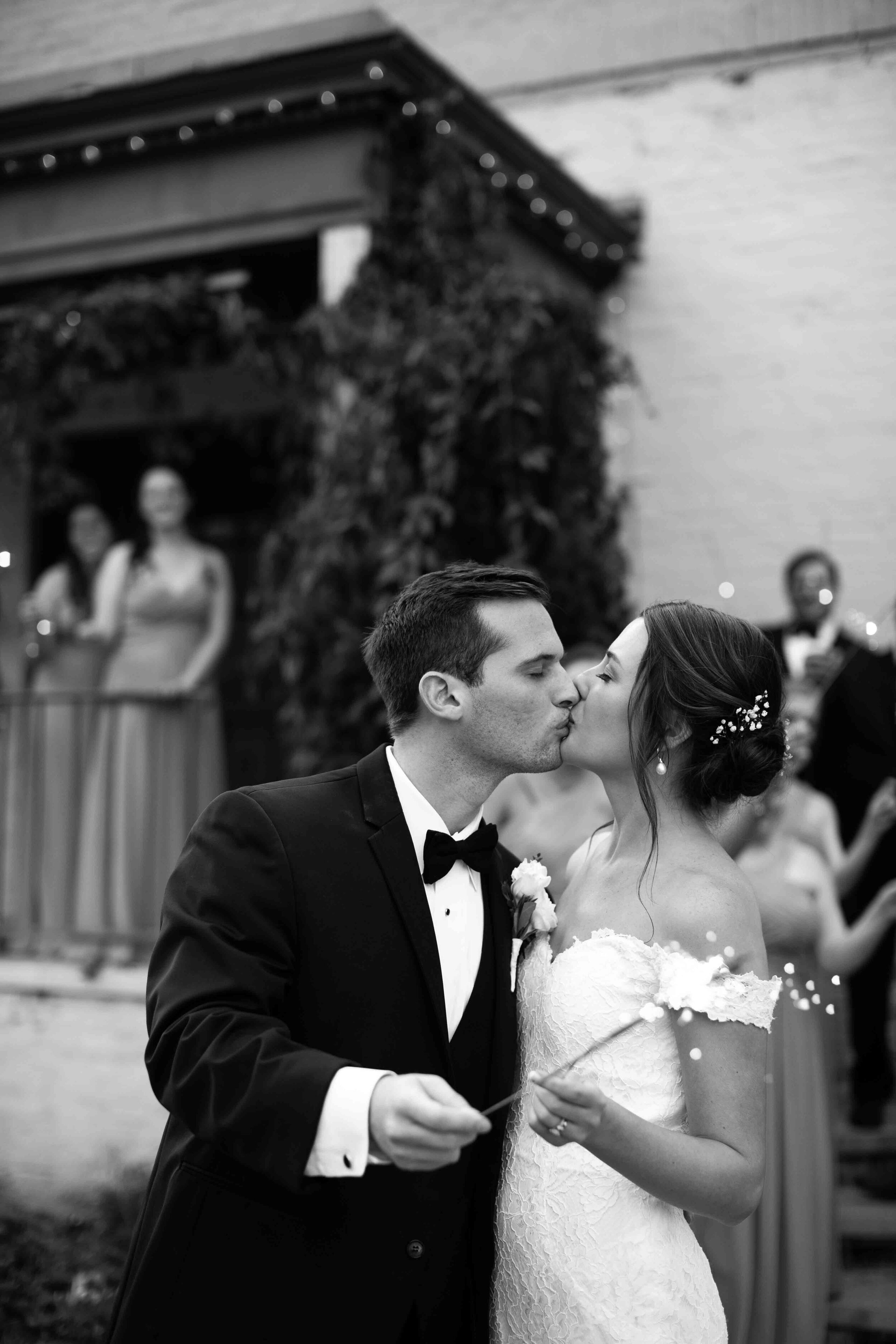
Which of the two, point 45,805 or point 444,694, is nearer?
point 444,694

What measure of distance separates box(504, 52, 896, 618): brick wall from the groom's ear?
5241mm

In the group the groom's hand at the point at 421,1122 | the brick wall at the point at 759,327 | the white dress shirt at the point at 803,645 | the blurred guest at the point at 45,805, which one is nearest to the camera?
the groom's hand at the point at 421,1122

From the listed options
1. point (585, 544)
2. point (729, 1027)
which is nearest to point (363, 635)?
point (585, 544)

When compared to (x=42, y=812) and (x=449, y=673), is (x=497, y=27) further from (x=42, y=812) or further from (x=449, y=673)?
(x=449, y=673)

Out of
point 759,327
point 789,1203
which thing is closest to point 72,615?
point 759,327

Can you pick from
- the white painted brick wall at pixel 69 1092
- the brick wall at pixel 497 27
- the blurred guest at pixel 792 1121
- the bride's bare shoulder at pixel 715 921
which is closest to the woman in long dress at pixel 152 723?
the white painted brick wall at pixel 69 1092

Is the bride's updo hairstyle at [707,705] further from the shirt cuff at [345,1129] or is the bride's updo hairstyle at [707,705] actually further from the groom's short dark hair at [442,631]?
the shirt cuff at [345,1129]

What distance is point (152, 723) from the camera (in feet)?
20.8

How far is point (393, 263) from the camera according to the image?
19.8 ft

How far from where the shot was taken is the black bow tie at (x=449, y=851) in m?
2.35

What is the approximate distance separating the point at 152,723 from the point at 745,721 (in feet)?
14.3

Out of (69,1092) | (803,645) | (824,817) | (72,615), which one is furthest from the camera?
(72,615)

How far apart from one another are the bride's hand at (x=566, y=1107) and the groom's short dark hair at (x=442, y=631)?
814 millimetres

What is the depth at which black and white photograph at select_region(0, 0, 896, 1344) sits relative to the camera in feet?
7.12
